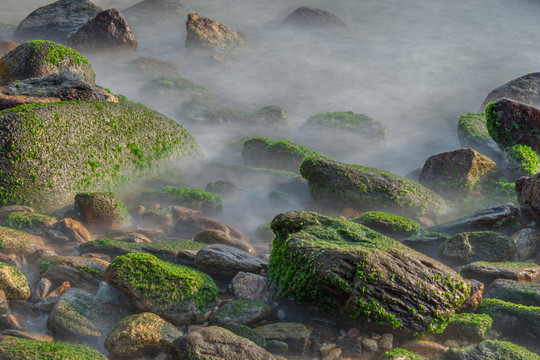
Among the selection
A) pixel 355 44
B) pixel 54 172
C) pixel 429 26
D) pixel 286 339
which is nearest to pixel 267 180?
pixel 54 172

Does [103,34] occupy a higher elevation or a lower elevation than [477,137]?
higher

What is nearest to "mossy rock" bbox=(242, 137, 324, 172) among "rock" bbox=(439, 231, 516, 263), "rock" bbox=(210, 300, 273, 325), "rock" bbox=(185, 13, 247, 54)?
"rock" bbox=(439, 231, 516, 263)

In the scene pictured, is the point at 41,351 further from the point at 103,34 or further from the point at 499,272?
the point at 103,34

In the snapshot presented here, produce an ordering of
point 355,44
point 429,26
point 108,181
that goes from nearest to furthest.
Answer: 1. point 108,181
2. point 355,44
3. point 429,26

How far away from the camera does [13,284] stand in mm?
6051

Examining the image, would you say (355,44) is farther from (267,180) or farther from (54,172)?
(54,172)

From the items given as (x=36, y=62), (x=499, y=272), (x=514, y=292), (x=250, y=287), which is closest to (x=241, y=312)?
(x=250, y=287)

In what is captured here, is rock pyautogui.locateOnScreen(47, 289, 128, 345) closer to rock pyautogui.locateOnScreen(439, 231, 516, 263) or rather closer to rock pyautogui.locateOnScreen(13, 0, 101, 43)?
rock pyautogui.locateOnScreen(439, 231, 516, 263)

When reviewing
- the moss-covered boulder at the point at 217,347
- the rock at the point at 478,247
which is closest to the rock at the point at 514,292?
the rock at the point at 478,247

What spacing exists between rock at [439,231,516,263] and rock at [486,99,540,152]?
502cm

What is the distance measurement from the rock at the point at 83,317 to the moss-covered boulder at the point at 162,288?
272mm

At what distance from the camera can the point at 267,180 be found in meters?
12.4

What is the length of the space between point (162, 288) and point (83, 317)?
2.92ft

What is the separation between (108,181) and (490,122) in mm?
8806
